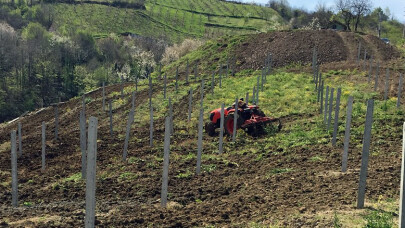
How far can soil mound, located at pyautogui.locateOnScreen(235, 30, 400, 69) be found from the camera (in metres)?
42.5

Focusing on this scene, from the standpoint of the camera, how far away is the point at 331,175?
1177cm

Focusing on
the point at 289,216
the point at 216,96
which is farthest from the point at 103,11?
the point at 289,216

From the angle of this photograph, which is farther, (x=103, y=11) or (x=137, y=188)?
(x=103, y=11)

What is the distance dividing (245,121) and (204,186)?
309 inches

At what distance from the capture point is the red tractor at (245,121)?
1939cm

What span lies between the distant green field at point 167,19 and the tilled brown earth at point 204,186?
287ft

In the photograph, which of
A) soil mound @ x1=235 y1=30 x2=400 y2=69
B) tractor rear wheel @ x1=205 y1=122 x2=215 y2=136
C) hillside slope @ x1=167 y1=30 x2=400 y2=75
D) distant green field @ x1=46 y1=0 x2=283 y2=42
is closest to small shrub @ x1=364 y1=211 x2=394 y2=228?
tractor rear wheel @ x1=205 y1=122 x2=215 y2=136

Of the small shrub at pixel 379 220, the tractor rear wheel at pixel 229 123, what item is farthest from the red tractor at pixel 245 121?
the small shrub at pixel 379 220

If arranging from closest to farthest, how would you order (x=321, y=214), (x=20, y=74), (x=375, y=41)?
(x=321, y=214), (x=375, y=41), (x=20, y=74)

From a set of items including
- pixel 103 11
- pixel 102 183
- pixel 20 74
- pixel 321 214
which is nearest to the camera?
pixel 321 214

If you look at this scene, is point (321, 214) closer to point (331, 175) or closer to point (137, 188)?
point (331, 175)

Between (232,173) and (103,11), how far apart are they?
111m

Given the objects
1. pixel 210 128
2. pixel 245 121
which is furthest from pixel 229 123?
pixel 210 128

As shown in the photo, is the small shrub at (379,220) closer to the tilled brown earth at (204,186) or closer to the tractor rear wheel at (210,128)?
the tilled brown earth at (204,186)
